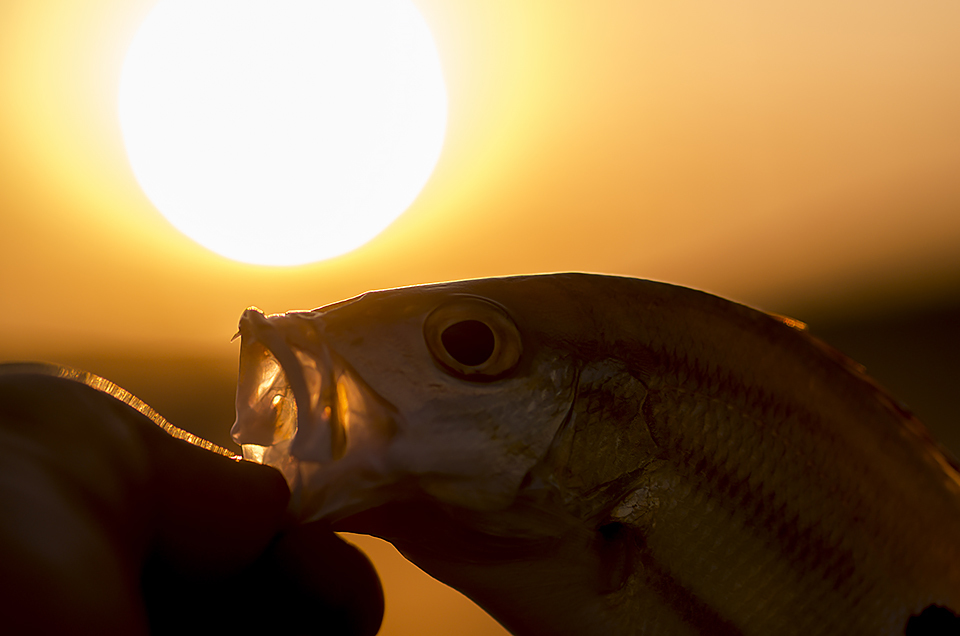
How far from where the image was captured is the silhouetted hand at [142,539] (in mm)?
196

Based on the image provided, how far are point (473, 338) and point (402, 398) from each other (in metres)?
0.07

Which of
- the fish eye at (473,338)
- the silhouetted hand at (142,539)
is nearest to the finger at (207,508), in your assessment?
the silhouetted hand at (142,539)

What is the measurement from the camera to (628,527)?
0.40 m

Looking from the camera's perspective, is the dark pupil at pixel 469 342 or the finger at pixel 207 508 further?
the dark pupil at pixel 469 342

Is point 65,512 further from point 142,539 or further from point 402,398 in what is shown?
point 402,398

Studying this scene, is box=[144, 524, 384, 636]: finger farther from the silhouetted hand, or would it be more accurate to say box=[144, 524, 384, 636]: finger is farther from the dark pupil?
the dark pupil

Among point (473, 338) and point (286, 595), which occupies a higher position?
point (473, 338)

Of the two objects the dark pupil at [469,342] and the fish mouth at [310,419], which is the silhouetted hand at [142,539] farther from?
the dark pupil at [469,342]

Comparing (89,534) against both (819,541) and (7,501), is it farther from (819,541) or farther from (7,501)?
(819,541)

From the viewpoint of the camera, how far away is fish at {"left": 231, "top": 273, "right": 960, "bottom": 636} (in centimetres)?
38

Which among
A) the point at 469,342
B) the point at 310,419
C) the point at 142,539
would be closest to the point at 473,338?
the point at 469,342

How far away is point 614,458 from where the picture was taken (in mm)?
403

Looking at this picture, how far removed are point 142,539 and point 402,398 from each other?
17 cm

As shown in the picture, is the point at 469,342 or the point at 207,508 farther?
the point at 469,342
